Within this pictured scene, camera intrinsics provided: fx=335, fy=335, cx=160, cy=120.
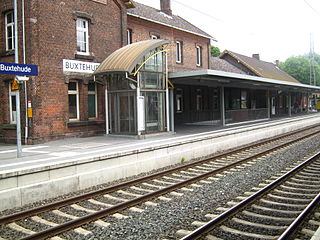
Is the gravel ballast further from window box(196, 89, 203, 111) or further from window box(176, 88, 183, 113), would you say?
window box(196, 89, 203, 111)

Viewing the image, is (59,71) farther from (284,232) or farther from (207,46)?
(207,46)

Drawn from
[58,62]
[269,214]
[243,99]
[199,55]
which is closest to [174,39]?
[199,55]

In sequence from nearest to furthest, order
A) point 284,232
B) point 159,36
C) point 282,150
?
point 284,232
point 282,150
point 159,36

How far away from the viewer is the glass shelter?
14.4 m

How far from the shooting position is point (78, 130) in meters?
15.8

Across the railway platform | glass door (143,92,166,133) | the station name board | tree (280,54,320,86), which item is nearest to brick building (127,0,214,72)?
the station name board

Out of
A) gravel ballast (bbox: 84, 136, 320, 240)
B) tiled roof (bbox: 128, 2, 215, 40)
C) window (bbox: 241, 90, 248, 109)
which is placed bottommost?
gravel ballast (bbox: 84, 136, 320, 240)

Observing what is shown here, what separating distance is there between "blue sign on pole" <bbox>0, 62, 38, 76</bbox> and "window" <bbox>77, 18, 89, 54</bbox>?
6.45 metres

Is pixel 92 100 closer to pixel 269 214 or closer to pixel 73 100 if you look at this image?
pixel 73 100

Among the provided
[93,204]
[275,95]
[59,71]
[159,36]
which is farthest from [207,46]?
[93,204]

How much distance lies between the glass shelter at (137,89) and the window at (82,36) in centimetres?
168

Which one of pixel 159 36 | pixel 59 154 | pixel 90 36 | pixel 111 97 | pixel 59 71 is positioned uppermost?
pixel 159 36

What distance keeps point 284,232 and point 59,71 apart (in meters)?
12.4

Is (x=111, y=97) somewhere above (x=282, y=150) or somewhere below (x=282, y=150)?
above
